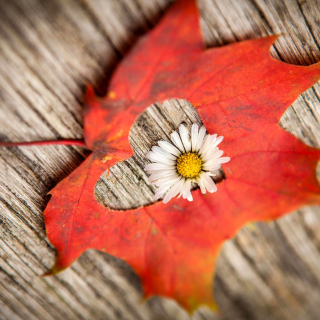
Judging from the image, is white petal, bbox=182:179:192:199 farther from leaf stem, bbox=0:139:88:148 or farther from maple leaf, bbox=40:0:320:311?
leaf stem, bbox=0:139:88:148

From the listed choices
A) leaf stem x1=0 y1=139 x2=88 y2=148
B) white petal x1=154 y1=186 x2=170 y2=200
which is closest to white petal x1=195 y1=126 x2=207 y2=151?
white petal x1=154 y1=186 x2=170 y2=200

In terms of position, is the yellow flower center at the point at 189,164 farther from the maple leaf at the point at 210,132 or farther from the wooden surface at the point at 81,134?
the wooden surface at the point at 81,134

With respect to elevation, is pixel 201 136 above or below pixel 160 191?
above

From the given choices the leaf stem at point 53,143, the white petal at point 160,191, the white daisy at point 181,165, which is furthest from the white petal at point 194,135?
the leaf stem at point 53,143

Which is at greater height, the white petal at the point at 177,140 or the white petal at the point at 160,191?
the white petal at the point at 177,140

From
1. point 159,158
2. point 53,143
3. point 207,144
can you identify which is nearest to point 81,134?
point 53,143

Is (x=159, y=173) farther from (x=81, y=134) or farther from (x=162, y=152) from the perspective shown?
(x=81, y=134)
